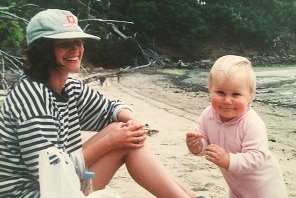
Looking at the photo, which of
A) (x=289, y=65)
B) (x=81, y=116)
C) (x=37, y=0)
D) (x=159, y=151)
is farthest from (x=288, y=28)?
(x=81, y=116)

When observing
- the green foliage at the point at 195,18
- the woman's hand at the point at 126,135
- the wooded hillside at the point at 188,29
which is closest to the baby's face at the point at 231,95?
the woman's hand at the point at 126,135

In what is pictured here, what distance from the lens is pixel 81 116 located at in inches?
77.6

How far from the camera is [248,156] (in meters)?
1.63

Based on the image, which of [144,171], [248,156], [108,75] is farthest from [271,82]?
[248,156]

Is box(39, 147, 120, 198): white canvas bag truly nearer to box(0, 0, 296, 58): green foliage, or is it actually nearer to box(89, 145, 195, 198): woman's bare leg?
box(89, 145, 195, 198): woman's bare leg

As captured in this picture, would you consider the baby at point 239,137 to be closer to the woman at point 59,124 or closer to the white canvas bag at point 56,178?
the woman at point 59,124

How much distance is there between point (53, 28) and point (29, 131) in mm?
332

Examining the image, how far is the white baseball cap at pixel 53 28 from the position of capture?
5.49ft

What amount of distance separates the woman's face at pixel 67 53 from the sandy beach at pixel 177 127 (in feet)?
2.79

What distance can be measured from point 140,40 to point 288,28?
281cm

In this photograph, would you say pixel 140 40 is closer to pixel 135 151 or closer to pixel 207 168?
pixel 207 168

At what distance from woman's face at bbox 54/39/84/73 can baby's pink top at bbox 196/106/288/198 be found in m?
0.48

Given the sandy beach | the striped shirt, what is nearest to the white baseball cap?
the striped shirt

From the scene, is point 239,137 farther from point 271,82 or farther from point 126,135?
point 271,82
